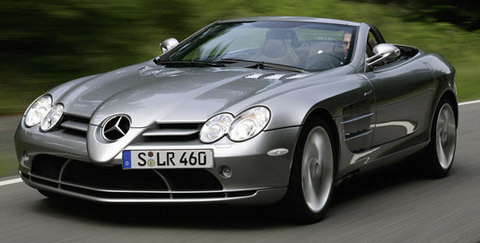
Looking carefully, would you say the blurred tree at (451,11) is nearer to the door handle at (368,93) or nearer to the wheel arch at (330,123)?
the door handle at (368,93)

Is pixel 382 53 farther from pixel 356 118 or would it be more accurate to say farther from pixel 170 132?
pixel 170 132

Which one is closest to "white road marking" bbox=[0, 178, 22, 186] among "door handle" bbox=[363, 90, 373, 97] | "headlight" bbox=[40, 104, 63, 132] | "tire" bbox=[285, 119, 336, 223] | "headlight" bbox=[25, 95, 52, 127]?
"headlight" bbox=[25, 95, 52, 127]

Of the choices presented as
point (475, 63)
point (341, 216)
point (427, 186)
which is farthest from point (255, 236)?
point (475, 63)

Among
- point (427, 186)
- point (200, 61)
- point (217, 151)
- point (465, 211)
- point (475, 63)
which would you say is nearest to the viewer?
point (217, 151)

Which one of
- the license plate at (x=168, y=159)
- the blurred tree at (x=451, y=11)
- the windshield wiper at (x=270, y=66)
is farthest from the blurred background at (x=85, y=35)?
the blurred tree at (x=451, y=11)

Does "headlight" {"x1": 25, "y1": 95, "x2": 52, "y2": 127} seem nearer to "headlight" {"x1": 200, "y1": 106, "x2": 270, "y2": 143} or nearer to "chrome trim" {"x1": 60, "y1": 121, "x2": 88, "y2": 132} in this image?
"chrome trim" {"x1": 60, "y1": 121, "x2": 88, "y2": 132}

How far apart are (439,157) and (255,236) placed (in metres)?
2.92

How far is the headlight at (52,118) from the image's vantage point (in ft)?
18.0

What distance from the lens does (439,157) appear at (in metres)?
7.54

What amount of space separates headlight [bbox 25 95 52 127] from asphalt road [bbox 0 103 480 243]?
22.0 inches

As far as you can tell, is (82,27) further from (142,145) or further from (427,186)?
(142,145)

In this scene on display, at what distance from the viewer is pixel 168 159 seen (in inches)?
197

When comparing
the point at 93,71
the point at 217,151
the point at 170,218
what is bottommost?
the point at 93,71

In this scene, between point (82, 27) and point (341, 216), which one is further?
point (82, 27)
